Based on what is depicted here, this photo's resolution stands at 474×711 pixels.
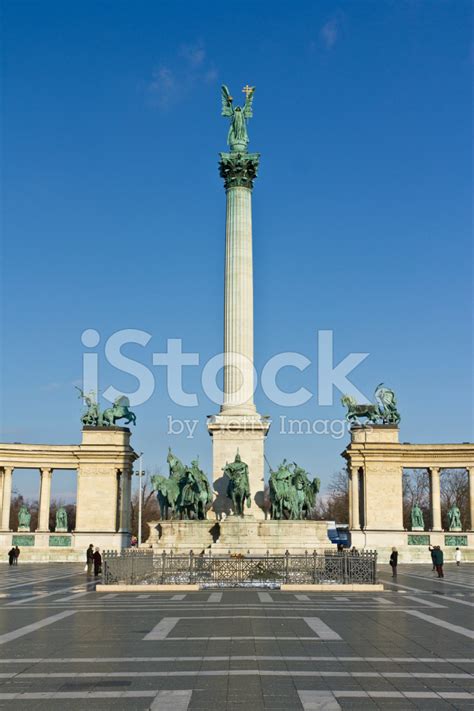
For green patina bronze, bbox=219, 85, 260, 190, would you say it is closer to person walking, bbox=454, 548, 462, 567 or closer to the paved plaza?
person walking, bbox=454, 548, 462, 567

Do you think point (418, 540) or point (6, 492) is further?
point (6, 492)

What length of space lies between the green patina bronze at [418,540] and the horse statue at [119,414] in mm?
29337

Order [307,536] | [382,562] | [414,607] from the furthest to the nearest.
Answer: [382,562] < [307,536] < [414,607]

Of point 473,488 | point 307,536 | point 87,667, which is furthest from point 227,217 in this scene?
point 87,667

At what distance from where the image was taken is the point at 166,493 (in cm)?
5731

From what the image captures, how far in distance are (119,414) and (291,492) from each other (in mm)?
31226

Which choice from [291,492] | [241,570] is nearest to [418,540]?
[291,492]

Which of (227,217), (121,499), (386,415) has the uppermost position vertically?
(227,217)

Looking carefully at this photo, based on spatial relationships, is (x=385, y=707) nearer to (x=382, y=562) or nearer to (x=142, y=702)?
(x=142, y=702)

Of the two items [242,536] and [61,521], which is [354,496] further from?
[242,536]

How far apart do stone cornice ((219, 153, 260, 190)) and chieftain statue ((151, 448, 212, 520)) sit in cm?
2118

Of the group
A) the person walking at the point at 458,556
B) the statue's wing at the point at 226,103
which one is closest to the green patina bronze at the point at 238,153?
the statue's wing at the point at 226,103

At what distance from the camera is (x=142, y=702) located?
38.5 feet

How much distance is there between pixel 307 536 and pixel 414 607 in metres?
26.0
